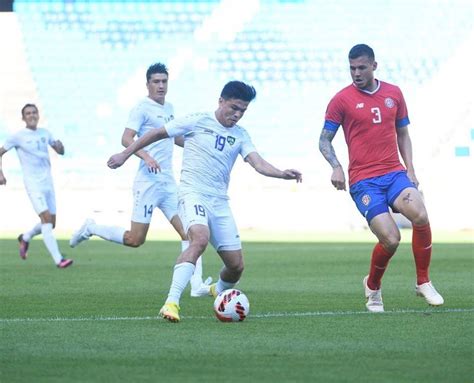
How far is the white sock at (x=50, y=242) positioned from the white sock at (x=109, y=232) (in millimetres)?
2572

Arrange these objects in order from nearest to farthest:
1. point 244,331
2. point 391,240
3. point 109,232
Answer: point 244,331 < point 391,240 < point 109,232

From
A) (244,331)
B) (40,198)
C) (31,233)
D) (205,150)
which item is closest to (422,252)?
(205,150)

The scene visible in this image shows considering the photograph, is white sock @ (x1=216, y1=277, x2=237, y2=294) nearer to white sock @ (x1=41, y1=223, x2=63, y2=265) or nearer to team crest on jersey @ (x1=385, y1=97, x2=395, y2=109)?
team crest on jersey @ (x1=385, y1=97, x2=395, y2=109)

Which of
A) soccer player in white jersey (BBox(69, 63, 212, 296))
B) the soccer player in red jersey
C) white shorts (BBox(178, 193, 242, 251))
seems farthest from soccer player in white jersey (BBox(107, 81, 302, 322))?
soccer player in white jersey (BBox(69, 63, 212, 296))

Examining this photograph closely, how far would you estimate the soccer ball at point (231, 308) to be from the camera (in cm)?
927

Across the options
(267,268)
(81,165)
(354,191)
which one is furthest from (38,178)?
(81,165)

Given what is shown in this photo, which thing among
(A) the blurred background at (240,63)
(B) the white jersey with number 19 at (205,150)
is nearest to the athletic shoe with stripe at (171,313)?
(B) the white jersey with number 19 at (205,150)

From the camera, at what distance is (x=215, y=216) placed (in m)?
9.93

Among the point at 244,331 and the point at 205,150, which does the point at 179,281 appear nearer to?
the point at 244,331

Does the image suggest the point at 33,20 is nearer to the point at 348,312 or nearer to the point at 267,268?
the point at 267,268

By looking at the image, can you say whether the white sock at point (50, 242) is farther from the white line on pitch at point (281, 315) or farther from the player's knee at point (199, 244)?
the player's knee at point (199, 244)

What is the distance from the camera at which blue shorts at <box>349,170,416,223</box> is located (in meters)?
10.2

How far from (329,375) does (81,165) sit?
90.1ft

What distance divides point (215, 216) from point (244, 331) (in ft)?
5.05
